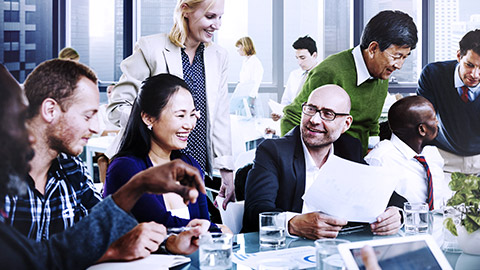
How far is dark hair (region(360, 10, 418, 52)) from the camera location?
230cm

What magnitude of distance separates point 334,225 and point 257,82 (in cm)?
371

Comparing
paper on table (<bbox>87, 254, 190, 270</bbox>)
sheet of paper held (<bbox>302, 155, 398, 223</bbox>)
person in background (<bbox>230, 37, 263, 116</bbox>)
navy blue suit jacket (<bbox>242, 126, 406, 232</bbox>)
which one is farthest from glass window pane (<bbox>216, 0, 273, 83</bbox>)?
paper on table (<bbox>87, 254, 190, 270</bbox>)

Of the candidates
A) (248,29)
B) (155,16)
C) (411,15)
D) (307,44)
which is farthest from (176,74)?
(248,29)

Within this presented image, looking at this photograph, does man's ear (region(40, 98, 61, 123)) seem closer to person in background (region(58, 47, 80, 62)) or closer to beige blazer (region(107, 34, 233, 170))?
person in background (region(58, 47, 80, 62))

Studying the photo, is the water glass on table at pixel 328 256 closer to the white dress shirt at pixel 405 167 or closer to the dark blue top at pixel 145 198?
the dark blue top at pixel 145 198

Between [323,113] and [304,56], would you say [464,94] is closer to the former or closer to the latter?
[323,113]

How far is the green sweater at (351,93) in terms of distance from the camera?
2.32m

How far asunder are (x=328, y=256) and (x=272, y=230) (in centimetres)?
31

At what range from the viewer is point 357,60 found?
236 centimetres

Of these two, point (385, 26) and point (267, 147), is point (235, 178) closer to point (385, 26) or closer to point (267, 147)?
point (267, 147)

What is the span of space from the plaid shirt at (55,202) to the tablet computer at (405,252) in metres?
Result: 0.71

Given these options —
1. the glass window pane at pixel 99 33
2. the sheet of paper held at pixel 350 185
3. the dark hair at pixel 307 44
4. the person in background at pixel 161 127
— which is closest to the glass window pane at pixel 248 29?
the dark hair at pixel 307 44

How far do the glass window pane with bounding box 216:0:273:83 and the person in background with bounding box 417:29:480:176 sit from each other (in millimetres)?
2091

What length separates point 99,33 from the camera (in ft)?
5.64
